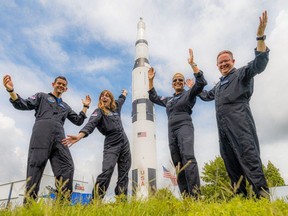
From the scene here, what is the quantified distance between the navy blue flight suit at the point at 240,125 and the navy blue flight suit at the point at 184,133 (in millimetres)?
654

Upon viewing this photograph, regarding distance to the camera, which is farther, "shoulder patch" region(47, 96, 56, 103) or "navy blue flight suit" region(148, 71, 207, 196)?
"shoulder patch" region(47, 96, 56, 103)

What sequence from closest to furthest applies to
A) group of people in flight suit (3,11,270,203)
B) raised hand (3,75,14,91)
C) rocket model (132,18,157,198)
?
1. group of people in flight suit (3,11,270,203)
2. raised hand (3,75,14,91)
3. rocket model (132,18,157,198)

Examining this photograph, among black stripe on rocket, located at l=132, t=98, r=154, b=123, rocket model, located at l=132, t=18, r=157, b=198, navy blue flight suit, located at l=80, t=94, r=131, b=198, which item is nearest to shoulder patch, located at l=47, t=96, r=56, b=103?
navy blue flight suit, located at l=80, t=94, r=131, b=198

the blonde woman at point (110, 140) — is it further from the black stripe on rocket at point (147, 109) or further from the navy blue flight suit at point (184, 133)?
the black stripe on rocket at point (147, 109)

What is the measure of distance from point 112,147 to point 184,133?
1.37m

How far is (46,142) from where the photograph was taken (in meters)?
4.64

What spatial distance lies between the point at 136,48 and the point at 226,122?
466 inches

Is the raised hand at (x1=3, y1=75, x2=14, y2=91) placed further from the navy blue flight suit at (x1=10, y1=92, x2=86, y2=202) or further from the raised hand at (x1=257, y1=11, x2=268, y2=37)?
the raised hand at (x1=257, y1=11, x2=268, y2=37)

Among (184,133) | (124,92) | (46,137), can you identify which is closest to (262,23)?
(184,133)

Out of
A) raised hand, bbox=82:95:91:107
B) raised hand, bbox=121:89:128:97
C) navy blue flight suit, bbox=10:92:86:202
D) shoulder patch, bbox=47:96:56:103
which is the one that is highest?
raised hand, bbox=121:89:128:97

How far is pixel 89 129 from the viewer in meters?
5.08

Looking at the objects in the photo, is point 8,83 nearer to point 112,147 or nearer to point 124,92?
point 112,147

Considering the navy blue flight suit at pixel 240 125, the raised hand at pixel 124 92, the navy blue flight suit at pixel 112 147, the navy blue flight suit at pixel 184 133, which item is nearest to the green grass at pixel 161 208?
the navy blue flight suit at pixel 240 125

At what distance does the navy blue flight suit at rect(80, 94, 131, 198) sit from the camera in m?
5.01
